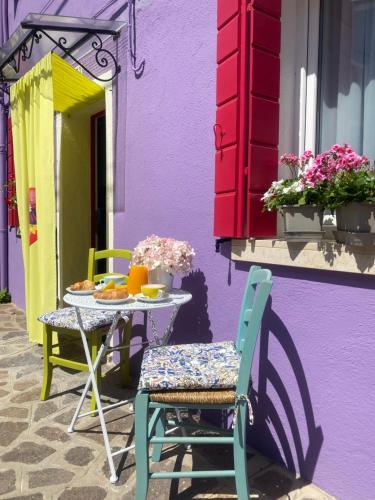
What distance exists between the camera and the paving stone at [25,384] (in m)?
3.30

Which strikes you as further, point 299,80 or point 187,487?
point 299,80

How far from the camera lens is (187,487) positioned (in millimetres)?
2119

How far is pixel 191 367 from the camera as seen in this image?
2.01m

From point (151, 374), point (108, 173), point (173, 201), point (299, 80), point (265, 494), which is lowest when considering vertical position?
point (265, 494)

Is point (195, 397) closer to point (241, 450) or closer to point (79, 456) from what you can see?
point (241, 450)

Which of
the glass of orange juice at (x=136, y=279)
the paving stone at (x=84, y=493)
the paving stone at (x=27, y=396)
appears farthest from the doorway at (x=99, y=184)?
the paving stone at (x=84, y=493)

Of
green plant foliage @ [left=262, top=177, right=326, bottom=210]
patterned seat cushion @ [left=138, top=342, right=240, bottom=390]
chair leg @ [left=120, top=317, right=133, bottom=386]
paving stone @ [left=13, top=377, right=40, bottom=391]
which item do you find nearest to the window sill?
green plant foliage @ [left=262, top=177, right=326, bottom=210]

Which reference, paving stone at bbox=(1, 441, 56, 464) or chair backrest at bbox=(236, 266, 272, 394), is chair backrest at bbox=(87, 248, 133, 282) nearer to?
paving stone at bbox=(1, 441, 56, 464)

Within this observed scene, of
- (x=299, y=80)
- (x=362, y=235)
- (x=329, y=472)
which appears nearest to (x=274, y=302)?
(x=362, y=235)

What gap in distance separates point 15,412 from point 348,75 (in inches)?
117

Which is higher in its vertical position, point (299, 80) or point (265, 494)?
point (299, 80)

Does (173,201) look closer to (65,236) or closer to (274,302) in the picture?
(274,302)

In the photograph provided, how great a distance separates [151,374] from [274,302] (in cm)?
78

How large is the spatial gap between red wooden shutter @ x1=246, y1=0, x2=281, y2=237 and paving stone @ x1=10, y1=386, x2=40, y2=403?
202 centimetres
